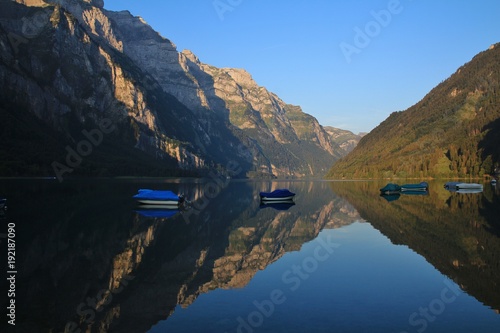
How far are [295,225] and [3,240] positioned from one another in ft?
109

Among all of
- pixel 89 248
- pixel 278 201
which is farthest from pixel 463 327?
pixel 278 201

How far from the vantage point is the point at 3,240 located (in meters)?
37.8

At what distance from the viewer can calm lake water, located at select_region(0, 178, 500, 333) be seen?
18.7 metres

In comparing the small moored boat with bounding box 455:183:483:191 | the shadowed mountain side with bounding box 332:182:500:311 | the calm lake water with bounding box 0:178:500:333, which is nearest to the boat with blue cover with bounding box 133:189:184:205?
the calm lake water with bounding box 0:178:500:333

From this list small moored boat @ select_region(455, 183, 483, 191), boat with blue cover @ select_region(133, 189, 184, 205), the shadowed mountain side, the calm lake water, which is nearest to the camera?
the calm lake water

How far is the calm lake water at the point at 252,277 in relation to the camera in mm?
18703

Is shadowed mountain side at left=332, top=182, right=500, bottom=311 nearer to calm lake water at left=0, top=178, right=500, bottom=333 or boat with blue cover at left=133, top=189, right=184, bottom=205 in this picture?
calm lake water at left=0, top=178, right=500, bottom=333

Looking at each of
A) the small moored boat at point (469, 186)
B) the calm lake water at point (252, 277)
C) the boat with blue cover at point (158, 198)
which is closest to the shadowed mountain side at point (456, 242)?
the calm lake water at point (252, 277)

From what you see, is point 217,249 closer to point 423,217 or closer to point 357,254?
point 357,254

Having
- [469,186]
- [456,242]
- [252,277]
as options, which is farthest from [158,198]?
[469,186]

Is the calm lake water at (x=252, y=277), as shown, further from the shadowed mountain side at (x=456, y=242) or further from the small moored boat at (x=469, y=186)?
the small moored boat at (x=469, y=186)

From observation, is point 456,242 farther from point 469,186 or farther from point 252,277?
point 469,186

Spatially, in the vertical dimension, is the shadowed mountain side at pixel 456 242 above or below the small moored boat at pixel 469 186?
below

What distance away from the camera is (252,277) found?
27.7m
